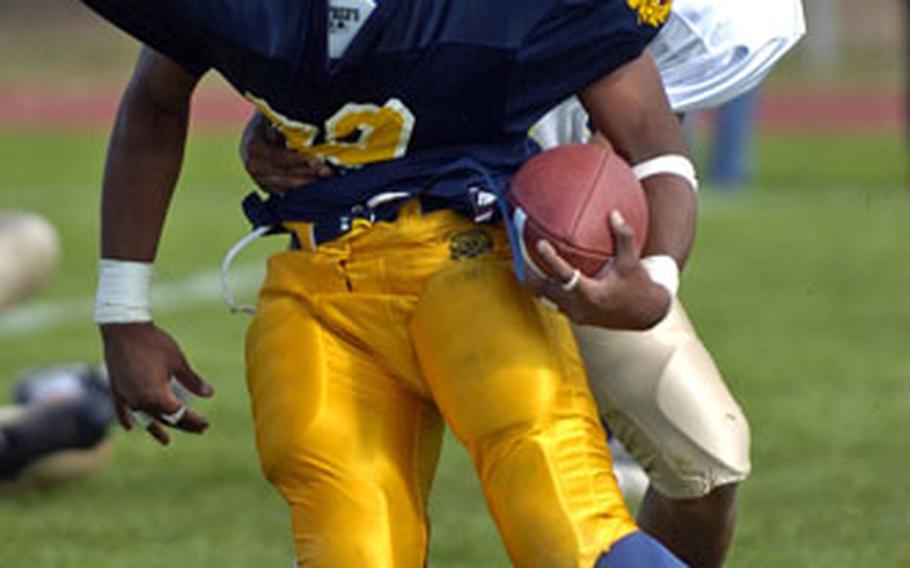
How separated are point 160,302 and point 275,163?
5986 millimetres

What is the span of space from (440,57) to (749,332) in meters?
5.23

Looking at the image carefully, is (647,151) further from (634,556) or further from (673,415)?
(634,556)

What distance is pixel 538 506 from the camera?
3283 millimetres

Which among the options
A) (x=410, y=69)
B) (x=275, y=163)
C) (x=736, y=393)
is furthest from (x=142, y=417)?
(x=736, y=393)

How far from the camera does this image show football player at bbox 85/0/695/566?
11.2ft

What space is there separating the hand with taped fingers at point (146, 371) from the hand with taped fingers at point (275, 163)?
0.31 m

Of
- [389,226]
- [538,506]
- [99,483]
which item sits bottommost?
[99,483]

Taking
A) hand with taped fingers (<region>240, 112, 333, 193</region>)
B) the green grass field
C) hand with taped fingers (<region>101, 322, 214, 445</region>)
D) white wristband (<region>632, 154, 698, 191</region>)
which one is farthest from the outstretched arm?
the green grass field

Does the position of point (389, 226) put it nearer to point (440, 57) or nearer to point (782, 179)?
point (440, 57)

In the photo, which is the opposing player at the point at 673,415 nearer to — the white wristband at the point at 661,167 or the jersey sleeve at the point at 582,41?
the white wristband at the point at 661,167

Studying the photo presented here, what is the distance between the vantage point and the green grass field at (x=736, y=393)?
5168mm

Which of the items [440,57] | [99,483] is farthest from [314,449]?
[99,483]

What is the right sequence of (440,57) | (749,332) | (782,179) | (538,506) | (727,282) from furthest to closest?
1. (782,179)
2. (727,282)
3. (749,332)
4. (440,57)
5. (538,506)

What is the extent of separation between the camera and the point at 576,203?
3320mm
